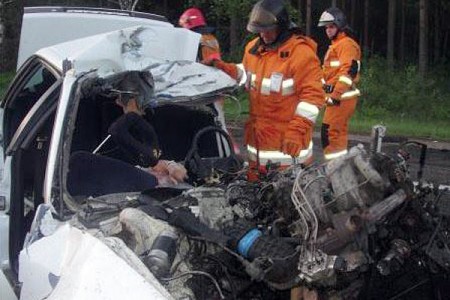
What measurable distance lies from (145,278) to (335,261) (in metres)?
0.72

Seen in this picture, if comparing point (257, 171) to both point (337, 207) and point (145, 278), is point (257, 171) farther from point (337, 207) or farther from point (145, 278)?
point (145, 278)

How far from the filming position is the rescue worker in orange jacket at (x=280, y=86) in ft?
17.3

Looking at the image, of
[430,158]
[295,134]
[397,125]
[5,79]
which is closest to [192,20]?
[295,134]

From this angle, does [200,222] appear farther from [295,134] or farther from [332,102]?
[332,102]

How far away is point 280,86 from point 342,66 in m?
3.55

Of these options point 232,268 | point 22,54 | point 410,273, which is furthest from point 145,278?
point 22,54

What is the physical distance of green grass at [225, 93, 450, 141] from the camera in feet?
44.4

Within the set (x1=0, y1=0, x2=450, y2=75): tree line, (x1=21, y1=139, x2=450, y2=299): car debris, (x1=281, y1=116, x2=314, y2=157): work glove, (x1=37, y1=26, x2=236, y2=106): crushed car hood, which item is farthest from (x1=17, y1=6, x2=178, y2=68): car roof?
(x1=0, y1=0, x2=450, y2=75): tree line

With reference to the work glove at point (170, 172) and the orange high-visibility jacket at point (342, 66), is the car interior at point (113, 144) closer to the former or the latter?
the work glove at point (170, 172)

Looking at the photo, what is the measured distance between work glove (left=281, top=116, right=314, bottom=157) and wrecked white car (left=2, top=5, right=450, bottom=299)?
3.89ft

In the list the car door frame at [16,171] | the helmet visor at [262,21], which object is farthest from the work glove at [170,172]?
the helmet visor at [262,21]

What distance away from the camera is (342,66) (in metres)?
8.79

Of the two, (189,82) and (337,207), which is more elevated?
(189,82)

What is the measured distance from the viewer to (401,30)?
31.3 metres
